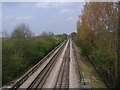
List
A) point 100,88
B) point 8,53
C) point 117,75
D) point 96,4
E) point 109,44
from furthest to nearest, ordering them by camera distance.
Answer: point 96,4, point 8,53, point 100,88, point 109,44, point 117,75

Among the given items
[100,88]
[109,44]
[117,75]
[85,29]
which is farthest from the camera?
[85,29]

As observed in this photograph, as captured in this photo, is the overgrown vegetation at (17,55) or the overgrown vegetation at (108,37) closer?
the overgrown vegetation at (108,37)

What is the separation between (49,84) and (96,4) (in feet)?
17.0

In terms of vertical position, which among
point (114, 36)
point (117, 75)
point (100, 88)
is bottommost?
point (100, 88)

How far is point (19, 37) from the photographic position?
15.0 metres

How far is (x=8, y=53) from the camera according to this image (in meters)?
10.3

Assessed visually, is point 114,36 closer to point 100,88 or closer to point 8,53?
point 100,88

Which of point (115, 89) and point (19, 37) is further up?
point (19, 37)

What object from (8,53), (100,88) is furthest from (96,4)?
(8,53)

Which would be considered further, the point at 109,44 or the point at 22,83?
the point at 22,83

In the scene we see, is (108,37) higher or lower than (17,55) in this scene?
higher

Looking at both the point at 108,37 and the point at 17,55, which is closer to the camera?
the point at 108,37

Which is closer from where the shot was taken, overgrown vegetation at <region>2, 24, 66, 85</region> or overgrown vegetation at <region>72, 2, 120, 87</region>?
overgrown vegetation at <region>72, 2, 120, 87</region>

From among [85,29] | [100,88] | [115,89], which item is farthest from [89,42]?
[115,89]
